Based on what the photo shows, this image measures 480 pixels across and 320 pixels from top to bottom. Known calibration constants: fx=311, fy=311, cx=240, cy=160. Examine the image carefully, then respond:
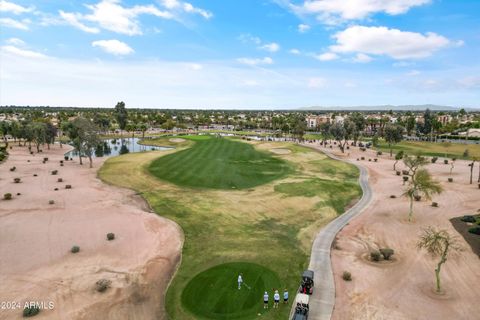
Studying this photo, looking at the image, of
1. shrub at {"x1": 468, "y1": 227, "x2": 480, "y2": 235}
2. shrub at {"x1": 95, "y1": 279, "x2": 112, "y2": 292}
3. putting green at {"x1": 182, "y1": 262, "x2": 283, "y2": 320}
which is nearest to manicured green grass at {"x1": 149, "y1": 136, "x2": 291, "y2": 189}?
putting green at {"x1": 182, "y1": 262, "x2": 283, "y2": 320}

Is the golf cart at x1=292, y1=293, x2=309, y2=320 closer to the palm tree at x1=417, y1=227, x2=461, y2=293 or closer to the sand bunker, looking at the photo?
the palm tree at x1=417, y1=227, x2=461, y2=293

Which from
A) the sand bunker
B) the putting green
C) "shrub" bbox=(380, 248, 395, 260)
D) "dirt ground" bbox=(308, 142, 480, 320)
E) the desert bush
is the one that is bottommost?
the putting green

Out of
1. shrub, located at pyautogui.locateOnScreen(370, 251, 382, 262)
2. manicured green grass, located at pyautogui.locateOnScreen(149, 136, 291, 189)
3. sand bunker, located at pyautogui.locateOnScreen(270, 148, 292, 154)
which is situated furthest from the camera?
sand bunker, located at pyautogui.locateOnScreen(270, 148, 292, 154)

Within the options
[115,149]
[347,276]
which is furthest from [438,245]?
[115,149]

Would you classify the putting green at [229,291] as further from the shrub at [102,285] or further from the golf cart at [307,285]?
the shrub at [102,285]

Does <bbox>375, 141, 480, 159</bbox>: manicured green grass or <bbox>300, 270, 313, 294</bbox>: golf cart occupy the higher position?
<bbox>375, 141, 480, 159</bbox>: manicured green grass

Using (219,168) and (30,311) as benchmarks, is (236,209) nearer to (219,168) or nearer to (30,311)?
(219,168)

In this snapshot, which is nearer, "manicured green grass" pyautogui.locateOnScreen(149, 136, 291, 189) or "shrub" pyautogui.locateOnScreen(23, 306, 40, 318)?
"shrub" pyautogui.locateOnScreen(23, 306, 40, 318)

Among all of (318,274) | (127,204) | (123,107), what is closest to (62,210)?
(127,204)
